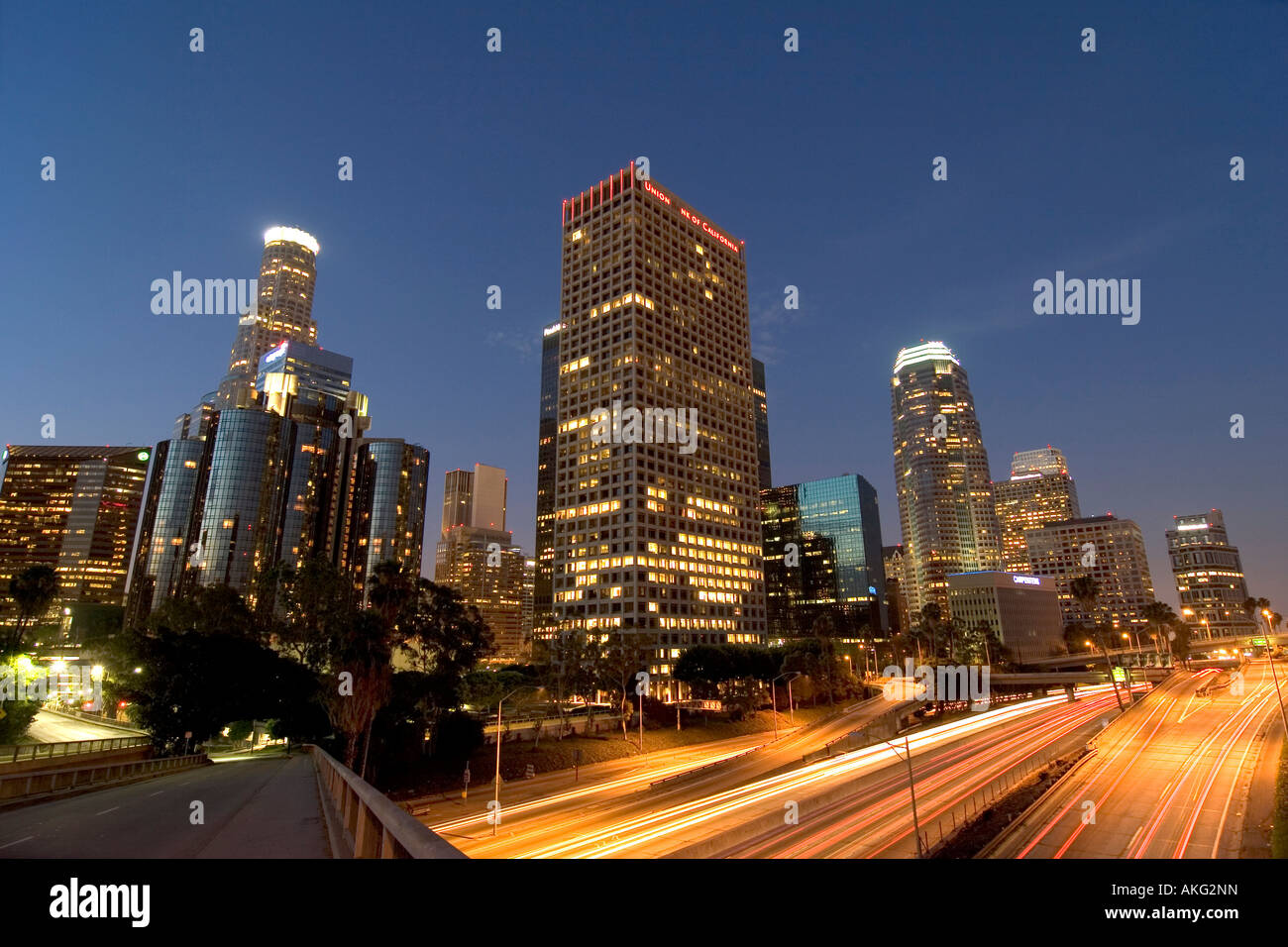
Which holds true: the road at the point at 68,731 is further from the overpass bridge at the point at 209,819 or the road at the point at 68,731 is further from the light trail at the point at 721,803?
the light trail at the point at 721,803

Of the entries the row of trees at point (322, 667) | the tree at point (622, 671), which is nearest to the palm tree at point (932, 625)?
the tree at point (622, 671)

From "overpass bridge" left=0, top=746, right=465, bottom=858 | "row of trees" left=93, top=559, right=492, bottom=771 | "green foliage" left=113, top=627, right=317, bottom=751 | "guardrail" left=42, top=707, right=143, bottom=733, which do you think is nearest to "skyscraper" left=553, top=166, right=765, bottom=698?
"row of trees" left=93, top=559, right=492, bottom=771

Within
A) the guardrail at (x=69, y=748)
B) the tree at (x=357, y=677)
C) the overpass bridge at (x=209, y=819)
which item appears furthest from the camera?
the tree at (x=357, y=677)

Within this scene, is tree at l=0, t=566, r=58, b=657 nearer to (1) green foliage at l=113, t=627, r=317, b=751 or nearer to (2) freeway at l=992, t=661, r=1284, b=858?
(1) green foliage at l=113, t=627, r=317, b=751

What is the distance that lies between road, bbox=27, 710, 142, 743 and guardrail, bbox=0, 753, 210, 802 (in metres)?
30.3

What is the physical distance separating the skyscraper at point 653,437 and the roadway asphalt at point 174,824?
119229mm

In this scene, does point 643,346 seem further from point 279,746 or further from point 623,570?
point 279,746

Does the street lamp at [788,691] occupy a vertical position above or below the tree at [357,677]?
below

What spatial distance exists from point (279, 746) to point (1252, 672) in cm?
17602

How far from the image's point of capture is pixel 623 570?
14838cm

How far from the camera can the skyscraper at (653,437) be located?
151m

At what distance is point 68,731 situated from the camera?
6512 centimetres

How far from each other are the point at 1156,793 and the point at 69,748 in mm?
80205
